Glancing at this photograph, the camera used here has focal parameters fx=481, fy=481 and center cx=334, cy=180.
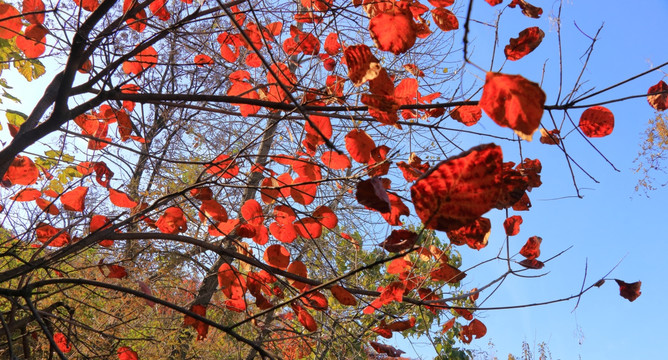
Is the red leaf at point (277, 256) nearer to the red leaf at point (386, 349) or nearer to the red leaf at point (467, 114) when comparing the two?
the red leaf at point (386, 349)

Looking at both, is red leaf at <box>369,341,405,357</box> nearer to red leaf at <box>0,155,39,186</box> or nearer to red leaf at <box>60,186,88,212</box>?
red leaf at <box>60,186,88,212</box>

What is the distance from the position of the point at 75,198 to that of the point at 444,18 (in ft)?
5.80

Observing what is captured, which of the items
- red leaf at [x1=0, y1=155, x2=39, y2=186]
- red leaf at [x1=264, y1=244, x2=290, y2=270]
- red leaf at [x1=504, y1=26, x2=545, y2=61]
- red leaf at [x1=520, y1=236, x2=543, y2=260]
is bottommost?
red leaf at [x1=264, y1=244, x2=290, y2=270]

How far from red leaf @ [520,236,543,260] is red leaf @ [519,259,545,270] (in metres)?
0.06

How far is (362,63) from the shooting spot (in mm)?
1256

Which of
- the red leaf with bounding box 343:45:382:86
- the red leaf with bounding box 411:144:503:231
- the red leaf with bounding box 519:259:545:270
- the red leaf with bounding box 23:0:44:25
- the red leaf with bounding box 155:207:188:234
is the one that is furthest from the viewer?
the red leaf with bounding box 155:207:188:234

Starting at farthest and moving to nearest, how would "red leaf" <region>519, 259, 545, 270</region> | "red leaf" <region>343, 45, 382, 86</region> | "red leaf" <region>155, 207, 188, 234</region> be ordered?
"red leaf" <region>155, 207, 188, 234</region>
"red leaf" <region>519, 259, 545, 270</region>
"red leaf" <region>343, 45, 382, 86</region>

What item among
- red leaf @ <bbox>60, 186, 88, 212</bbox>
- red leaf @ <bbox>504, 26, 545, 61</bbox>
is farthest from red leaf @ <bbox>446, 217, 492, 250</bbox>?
red leaf @ <bbox>60, 186, 88, 212</bbox>

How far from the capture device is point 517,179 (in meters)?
1.21

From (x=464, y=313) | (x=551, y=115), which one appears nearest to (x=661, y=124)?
(x=464, y=313)

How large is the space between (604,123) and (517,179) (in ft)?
1.60

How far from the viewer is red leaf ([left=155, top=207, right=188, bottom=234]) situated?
2.21m

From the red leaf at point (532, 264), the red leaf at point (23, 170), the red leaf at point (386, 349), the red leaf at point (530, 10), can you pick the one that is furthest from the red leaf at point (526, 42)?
the red leaf at point (23, 170)

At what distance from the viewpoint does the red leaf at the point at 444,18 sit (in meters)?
1.71
